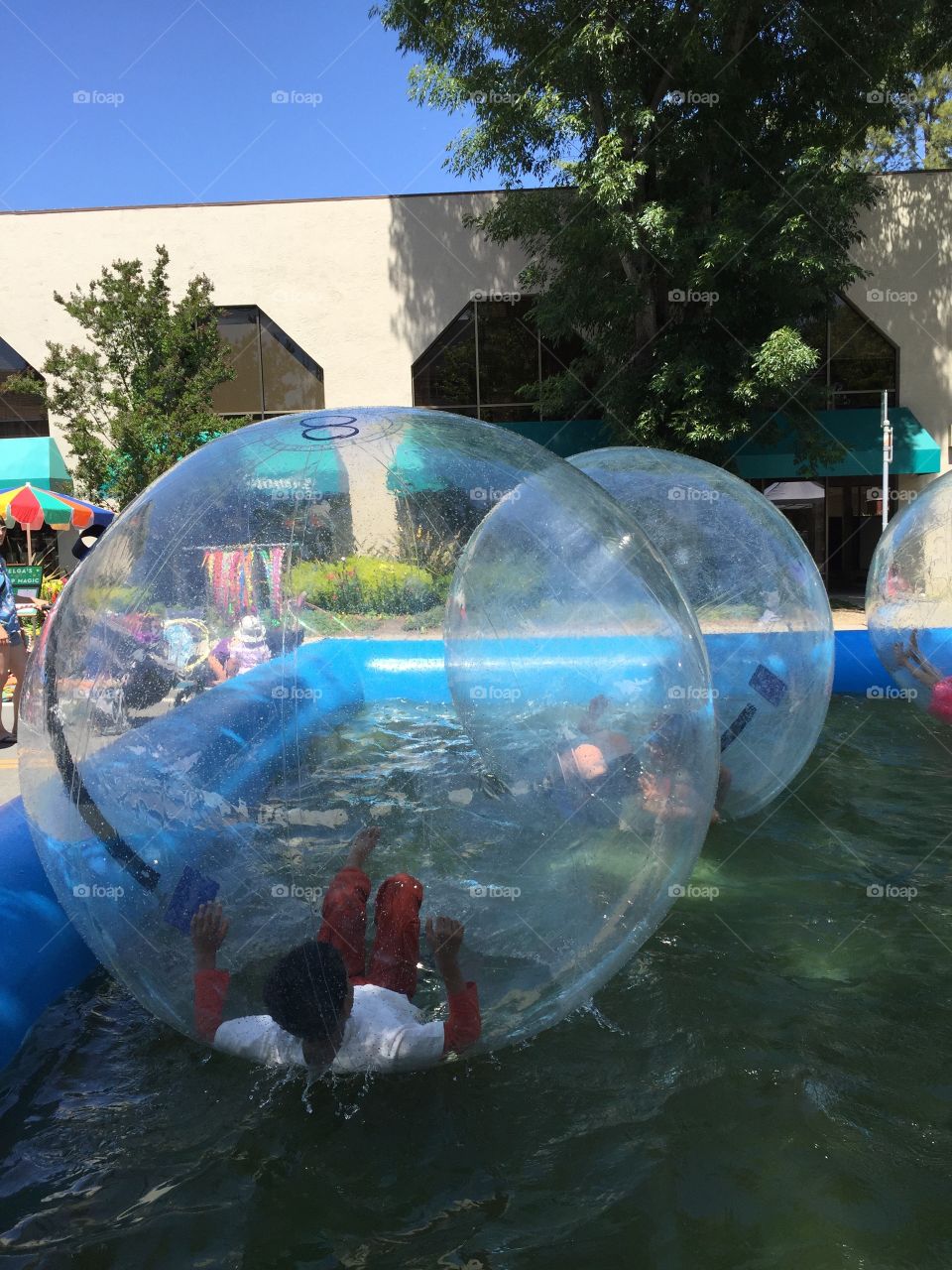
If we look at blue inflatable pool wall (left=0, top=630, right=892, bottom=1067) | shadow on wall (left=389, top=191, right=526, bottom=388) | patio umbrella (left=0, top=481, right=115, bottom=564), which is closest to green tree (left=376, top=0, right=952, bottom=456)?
shadow on wall (left=389, top=191, right=526, bottom=388)

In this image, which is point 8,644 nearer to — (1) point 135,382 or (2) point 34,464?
(1) point 135,382

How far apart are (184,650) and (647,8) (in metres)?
14.7

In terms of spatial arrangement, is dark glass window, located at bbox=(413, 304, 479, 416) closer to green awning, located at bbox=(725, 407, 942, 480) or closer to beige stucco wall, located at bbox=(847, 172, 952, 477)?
green awning, located at bbox=(725, 407, 942, 480)

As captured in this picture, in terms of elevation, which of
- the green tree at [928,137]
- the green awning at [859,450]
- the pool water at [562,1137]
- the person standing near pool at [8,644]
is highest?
the green tree at [928,137]

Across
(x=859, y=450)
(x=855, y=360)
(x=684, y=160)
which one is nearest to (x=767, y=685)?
(x=684, y=160)

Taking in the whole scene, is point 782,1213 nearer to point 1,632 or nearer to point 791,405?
point 1,632

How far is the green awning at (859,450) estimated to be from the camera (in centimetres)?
1755

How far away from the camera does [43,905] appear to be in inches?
132

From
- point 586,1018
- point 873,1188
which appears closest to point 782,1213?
point 873,1188

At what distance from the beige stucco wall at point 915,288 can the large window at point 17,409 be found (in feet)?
52.5

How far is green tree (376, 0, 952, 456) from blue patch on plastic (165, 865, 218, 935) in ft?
44.5

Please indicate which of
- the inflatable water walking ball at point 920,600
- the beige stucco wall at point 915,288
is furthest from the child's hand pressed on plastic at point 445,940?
the beige stucco wall at point 915,288

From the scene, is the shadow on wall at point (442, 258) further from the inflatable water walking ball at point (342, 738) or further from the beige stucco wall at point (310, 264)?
Result: the inflatable water walking ball at point (342, 738)

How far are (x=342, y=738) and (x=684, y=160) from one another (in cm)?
1475
